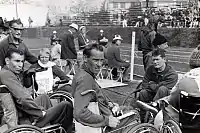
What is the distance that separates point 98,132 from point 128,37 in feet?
61.8

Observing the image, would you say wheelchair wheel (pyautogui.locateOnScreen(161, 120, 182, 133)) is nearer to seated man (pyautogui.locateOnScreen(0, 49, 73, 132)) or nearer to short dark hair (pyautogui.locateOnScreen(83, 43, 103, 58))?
short dark hair (pyautogui.locateOnScreen(83, 43, 103, 58))

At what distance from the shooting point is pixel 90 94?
2857 millimetres

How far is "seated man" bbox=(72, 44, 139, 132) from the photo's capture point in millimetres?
2795

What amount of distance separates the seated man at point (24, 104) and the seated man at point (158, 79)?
1.16 meters

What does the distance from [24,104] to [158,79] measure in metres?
2.07

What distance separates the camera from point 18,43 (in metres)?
4.98

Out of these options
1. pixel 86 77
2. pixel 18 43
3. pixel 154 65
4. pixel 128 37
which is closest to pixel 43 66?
pixel 18 43

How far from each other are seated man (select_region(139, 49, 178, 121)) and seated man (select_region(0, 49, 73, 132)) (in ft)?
3.80

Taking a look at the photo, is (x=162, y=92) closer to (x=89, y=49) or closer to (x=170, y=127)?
(x=170, y=127)

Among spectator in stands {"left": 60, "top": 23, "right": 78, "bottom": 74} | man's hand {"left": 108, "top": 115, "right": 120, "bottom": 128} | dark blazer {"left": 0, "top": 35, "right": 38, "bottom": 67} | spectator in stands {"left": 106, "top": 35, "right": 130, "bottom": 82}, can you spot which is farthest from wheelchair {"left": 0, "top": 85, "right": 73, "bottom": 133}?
spectator in stands {"left": 60, "top": 23, "right": 78, "bottom": 74}

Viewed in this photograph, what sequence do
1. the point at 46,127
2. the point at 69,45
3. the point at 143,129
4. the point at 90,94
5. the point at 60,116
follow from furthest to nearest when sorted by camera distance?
the point at 69,45 → the point at 60,116 → the point at 46,127 → the point at 143,129 → the point at 90,94

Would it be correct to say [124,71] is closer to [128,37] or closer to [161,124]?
[161,124]

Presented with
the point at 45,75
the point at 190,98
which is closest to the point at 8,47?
the point at 45,75

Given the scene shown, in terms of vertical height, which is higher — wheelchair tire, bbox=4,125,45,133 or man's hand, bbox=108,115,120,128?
wheelchair tire, bbox=4,125,45,133
